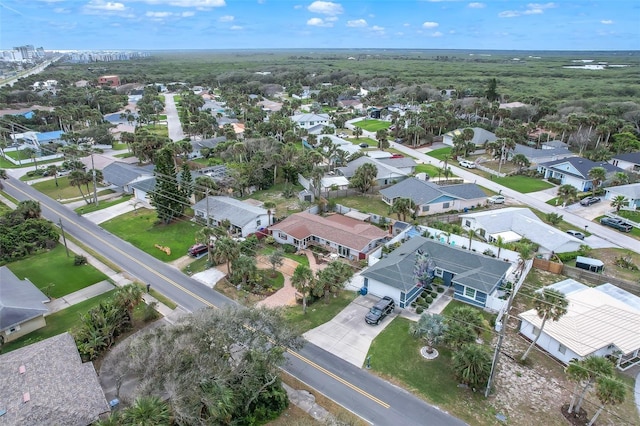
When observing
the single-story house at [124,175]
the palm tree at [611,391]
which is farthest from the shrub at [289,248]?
the palm tree at [611,391]

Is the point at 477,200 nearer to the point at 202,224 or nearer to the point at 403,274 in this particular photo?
the point at 403,274

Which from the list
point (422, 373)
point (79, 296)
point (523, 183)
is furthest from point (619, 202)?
point (79, 296)

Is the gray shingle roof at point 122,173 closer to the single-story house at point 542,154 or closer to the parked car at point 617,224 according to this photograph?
the parked car at point 617,224

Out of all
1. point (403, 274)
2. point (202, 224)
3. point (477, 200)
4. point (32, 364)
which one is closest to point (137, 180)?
point (202, 224)

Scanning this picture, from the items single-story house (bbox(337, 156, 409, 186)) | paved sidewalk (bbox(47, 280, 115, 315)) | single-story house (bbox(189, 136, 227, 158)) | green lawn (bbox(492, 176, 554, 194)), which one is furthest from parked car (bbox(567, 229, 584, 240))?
single-story house (bbox(189, 136, 227, 158))

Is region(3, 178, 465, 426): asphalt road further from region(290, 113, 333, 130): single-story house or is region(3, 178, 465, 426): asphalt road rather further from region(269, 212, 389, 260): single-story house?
region(290, 113, 333, 130): single-story house

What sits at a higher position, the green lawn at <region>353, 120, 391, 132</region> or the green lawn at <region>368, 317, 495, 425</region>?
the green lawn at <region>353, 120, 391, 132</region>

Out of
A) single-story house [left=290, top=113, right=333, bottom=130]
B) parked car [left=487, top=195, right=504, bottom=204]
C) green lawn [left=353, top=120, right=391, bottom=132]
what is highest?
single-story house [left=290, top=113, right=333, bottom=130]
